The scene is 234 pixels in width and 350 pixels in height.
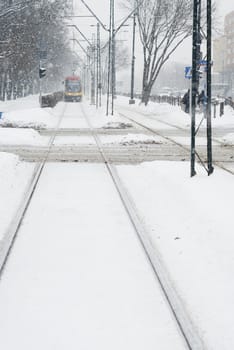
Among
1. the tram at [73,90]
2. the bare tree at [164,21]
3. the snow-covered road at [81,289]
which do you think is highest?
the bare tree at [164,21]

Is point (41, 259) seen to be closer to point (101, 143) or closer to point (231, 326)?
point (231, 326)

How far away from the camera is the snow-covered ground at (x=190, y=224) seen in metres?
4.97

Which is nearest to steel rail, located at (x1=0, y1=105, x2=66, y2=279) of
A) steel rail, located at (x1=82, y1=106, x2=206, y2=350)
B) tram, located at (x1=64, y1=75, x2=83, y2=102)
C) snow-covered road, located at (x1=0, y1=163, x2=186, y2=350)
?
snow-covered road, located at (x1=0, y1=163, x2=186, y2=350)

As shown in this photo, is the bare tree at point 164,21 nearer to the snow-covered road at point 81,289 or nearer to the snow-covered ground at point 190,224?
the snow-covered ground at point 190,224

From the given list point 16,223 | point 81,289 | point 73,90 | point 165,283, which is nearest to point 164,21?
point 73,90

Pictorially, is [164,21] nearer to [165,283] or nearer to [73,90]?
[73,90]

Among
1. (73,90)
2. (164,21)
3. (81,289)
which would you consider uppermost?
(164,21)

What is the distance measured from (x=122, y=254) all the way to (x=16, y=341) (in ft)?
7.55

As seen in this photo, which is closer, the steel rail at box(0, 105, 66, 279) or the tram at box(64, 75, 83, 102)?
the steel rail at box(0, 105, 66, 279)

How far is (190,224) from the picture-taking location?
25.7 ft

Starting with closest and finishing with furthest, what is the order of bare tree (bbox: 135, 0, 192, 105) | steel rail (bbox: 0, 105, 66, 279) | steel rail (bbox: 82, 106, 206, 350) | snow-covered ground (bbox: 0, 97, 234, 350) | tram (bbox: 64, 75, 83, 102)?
1. steel rail (bbox: 82, 106, 206, 350)
2. snow-covered ground (bbox: 0, 97, 234, 350)
3. steel rail (bbox: 0, 105, 66, 279)
4. bare tree (bbox: 135, 0, 192, 105)
5. tram (bbox: 64, 75, 83, 102)

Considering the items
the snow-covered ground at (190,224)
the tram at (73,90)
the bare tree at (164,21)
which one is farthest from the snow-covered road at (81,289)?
the tram at (73,90)

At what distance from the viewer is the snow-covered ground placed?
4.97 m

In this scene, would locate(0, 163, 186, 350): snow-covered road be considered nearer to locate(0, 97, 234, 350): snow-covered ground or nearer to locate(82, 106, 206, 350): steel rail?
locate(82, 106, 206, 350): steel rail
